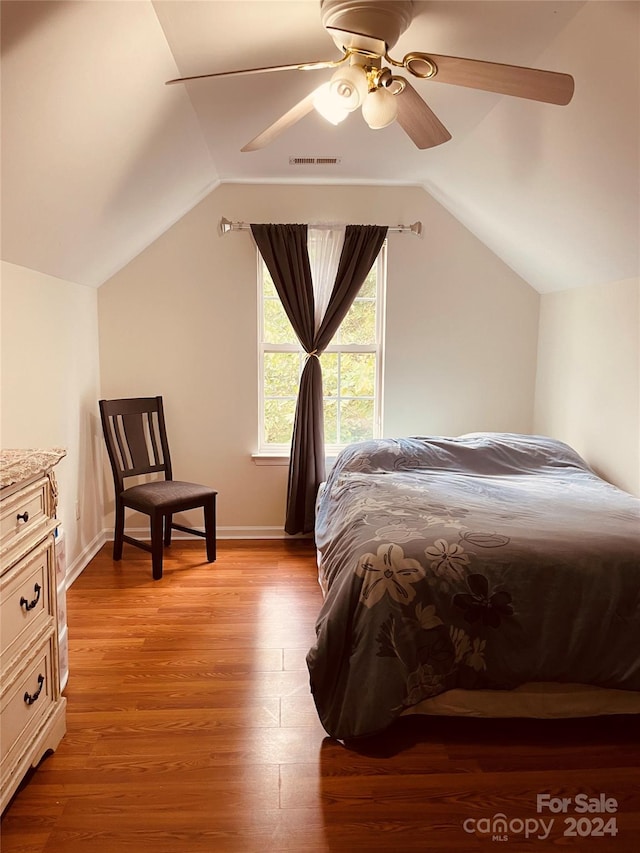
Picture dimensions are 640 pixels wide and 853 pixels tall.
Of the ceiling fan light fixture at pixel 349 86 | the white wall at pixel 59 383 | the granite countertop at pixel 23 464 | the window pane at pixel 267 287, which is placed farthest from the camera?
the window pane at pixel 267 287

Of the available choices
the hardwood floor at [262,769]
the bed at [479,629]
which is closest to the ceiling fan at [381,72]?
the bed at [479,629]

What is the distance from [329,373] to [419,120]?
2.28m

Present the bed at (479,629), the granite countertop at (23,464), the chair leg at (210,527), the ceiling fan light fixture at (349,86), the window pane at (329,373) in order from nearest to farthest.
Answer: the granite countertop at (23,464)
the ceiling fan light fixture at (349,86)
the bed at (479,629)
the chair leg at (210,527)
the window pane at (329,373)

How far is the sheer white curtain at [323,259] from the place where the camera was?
407 cm

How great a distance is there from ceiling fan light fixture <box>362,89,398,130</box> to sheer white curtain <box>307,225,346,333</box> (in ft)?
6.86

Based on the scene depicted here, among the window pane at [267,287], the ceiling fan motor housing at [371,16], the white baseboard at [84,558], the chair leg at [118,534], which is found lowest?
the white baseboard at [84,558]

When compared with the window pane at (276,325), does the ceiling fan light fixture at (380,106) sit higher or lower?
higher

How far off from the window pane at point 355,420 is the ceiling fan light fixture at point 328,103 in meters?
2.53

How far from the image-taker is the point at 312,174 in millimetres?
3850

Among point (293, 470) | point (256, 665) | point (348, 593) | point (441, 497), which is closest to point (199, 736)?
point (256, 665)

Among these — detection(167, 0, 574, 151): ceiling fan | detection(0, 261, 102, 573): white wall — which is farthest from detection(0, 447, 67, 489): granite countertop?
detection(167, 0, 574, 151): ceiling fan

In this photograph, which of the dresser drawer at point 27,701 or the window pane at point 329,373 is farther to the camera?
the window pane at point 329,373

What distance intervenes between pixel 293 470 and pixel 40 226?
2.13 metres

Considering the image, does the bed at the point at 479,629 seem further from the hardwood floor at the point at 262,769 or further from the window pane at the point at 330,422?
the window pane at the point at 330,422
